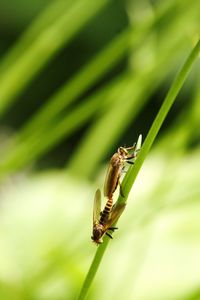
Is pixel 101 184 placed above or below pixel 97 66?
below

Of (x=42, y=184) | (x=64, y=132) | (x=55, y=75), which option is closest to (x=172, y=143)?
(x=64, y=132)

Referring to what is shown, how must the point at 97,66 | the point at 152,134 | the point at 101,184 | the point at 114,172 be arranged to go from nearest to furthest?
the point at 152,134
the point at 114,172
the point at 97,66
the point at 101,184

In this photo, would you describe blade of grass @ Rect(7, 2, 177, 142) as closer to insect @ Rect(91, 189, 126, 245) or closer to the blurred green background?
the blurred green background

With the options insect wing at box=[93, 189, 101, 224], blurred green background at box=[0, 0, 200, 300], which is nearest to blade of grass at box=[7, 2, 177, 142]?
blurred green background at box=[0, 0, 200, 300]

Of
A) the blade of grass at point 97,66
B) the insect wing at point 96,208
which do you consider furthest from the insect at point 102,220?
the blade of grass at point 97,66

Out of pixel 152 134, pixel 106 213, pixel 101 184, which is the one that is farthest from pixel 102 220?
pixel 101 184

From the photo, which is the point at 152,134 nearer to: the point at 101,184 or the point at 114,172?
the point at 114,172
